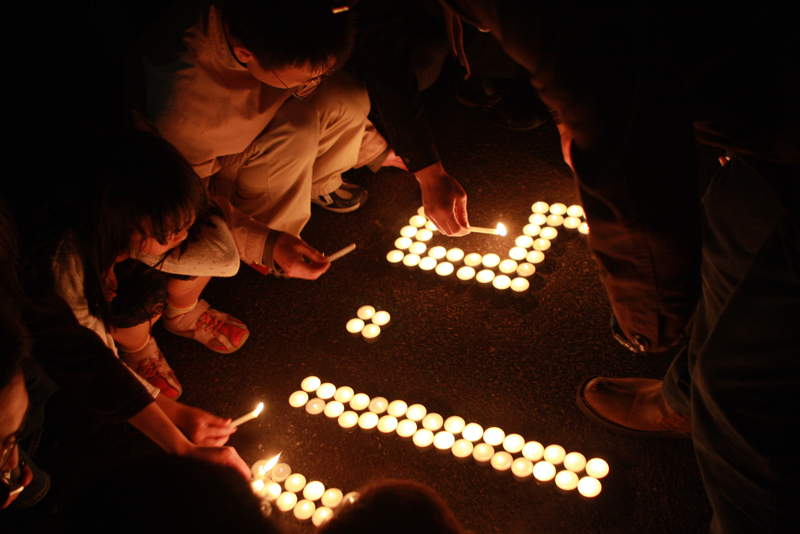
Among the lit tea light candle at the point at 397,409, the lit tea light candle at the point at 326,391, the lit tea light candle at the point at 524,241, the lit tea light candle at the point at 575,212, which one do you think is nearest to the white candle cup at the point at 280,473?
the lit tea light candle at the point at 326,391

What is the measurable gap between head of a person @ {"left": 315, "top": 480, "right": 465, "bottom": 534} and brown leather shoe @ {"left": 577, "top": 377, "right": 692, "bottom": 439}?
1013 millimetres

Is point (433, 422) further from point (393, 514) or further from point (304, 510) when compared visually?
point (393, 514)

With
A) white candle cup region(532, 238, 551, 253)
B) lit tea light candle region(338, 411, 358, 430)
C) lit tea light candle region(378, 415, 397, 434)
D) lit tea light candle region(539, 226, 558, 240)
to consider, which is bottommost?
lit tea light candle region(338, 411, 358, 430)

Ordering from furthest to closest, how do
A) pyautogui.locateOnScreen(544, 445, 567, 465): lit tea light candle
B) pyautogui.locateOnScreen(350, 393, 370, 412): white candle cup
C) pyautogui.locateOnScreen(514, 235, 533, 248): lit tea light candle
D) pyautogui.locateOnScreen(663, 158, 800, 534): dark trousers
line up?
pyautogui.locateOnScreen(514, 235, 533, 248): lit tea light candle
pyautogui.locateOnScreen(350, 393, 370, 412): white candle cup
pyautogui.locateOnScreen(544, 445, 567, 465): lit tea light candle
pyautogui.locateOnScreen(663, 158, 800, 534): dark trousers

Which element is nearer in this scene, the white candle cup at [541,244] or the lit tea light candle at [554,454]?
the lit tea light candle at [554,454]

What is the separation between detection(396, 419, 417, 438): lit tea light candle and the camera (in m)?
1.63

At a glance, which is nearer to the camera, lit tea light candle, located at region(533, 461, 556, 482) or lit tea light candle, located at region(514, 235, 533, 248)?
lit tea light candle, located at region(533, 461, 556, 482)

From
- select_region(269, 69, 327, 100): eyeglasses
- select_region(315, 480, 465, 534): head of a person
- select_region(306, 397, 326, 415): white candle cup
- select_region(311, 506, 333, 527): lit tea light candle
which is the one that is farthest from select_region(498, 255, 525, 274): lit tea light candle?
select_region(315, 480, 465, 534): head of a person

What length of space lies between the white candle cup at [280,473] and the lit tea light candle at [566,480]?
0.82 m

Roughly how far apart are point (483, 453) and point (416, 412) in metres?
0.25

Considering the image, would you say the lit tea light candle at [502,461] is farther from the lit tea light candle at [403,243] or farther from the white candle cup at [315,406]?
the lit tea light candle at [403,243]

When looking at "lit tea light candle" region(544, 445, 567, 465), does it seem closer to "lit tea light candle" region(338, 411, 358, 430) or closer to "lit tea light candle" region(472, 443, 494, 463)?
"lit tea light candle" region(472, 443, 494, 463)

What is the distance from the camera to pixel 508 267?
208 cm

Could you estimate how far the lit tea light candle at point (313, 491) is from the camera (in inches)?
60.5
